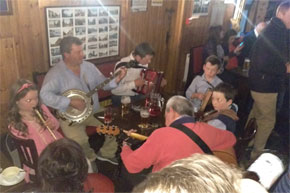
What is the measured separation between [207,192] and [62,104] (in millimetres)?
2303

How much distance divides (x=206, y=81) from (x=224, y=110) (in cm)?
99

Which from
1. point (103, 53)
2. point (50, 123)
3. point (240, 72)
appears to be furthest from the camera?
point (240, 72)

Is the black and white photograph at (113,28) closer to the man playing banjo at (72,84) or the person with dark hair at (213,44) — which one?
the man playing banjo at (72,84)

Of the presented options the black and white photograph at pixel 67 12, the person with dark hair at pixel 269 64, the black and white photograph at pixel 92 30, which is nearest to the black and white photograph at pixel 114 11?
the black and white photograph at pixel 92 30

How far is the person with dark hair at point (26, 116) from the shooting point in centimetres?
233

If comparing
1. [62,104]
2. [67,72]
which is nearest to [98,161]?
[62,104]

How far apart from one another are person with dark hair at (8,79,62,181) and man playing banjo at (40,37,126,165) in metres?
0.36

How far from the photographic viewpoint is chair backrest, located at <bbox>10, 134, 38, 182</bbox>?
2193 mm

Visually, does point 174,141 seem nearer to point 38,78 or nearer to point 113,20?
point 38,78

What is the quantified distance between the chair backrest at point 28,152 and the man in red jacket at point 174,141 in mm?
776

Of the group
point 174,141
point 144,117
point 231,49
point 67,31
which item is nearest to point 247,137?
point 174,141

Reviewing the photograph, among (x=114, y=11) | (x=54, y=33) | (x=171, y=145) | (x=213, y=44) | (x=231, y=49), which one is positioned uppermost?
(x=114, y=11)

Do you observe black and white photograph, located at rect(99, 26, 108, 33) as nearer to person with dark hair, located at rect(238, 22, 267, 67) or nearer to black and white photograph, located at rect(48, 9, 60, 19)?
black and white photograph, located at rect(48, 9, 60, 19)

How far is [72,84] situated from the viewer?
3.03m
